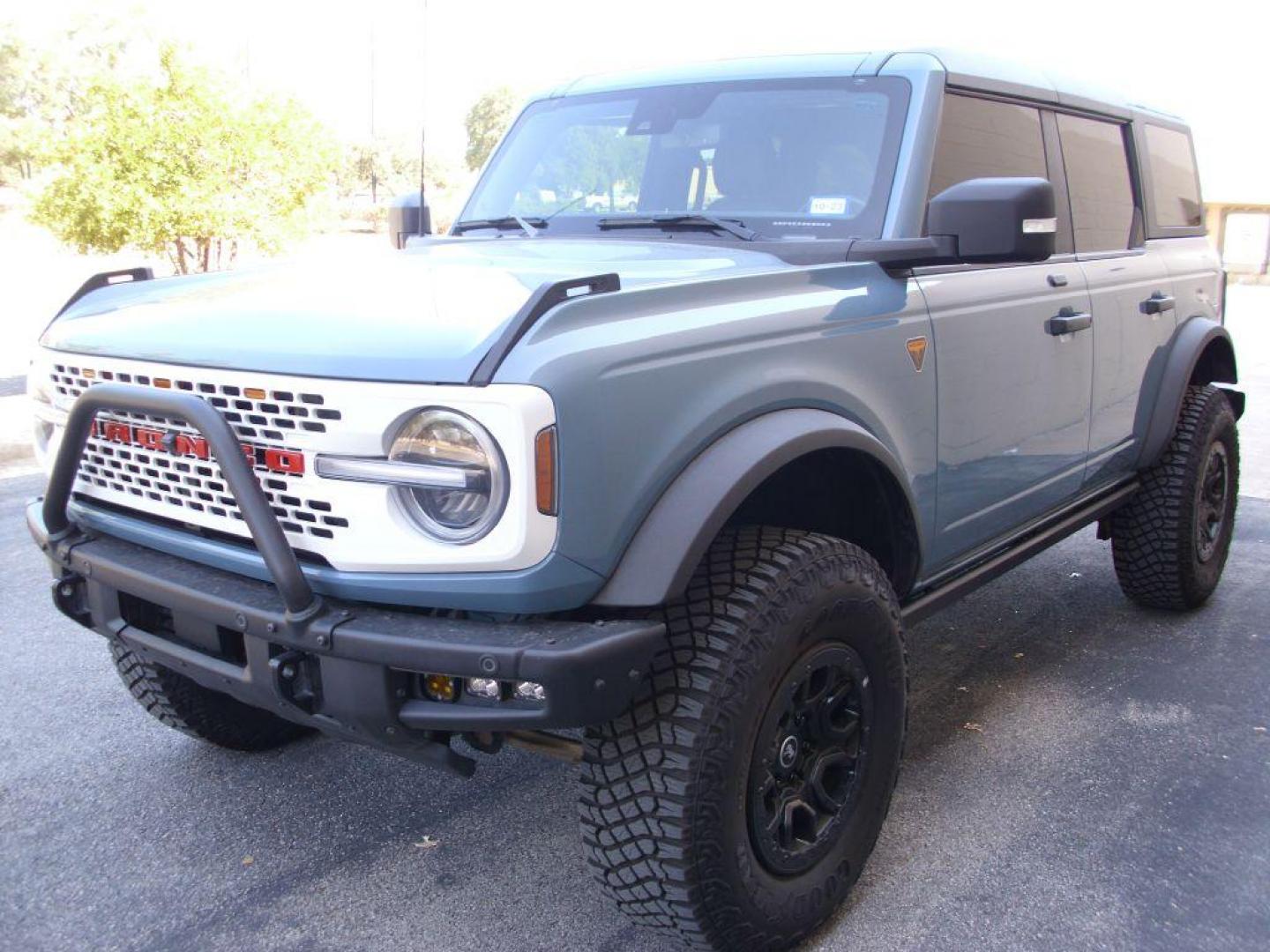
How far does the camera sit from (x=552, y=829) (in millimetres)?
3150

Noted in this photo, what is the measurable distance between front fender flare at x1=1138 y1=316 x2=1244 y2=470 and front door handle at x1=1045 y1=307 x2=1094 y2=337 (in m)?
0.81

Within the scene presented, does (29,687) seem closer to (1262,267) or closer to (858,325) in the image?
(858,325)

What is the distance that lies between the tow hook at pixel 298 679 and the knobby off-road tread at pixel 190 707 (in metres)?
1.20

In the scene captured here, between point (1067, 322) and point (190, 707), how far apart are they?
2.88 metres

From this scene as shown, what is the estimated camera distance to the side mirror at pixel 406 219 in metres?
4.30

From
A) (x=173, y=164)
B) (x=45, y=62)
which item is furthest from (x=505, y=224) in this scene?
(x=45, y=62)

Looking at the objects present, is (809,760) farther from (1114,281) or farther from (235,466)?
(1114,281)

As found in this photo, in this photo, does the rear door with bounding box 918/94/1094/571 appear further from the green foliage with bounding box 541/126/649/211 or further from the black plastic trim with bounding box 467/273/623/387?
the black plastic trim with bounding box 467/273/623/387

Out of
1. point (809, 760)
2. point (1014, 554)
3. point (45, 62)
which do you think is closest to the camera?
point (809, 760)

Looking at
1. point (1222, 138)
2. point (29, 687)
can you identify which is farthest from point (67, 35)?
point (29, 687)

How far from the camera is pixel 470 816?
10.5ft

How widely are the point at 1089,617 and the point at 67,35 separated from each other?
6817 centimetres

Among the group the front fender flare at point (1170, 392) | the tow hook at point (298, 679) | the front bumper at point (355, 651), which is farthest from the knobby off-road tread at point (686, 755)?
the front fender flare at point (1170, 392)

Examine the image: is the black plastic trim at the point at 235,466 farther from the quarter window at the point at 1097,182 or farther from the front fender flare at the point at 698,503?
the quarter window at the point at 1097,182
